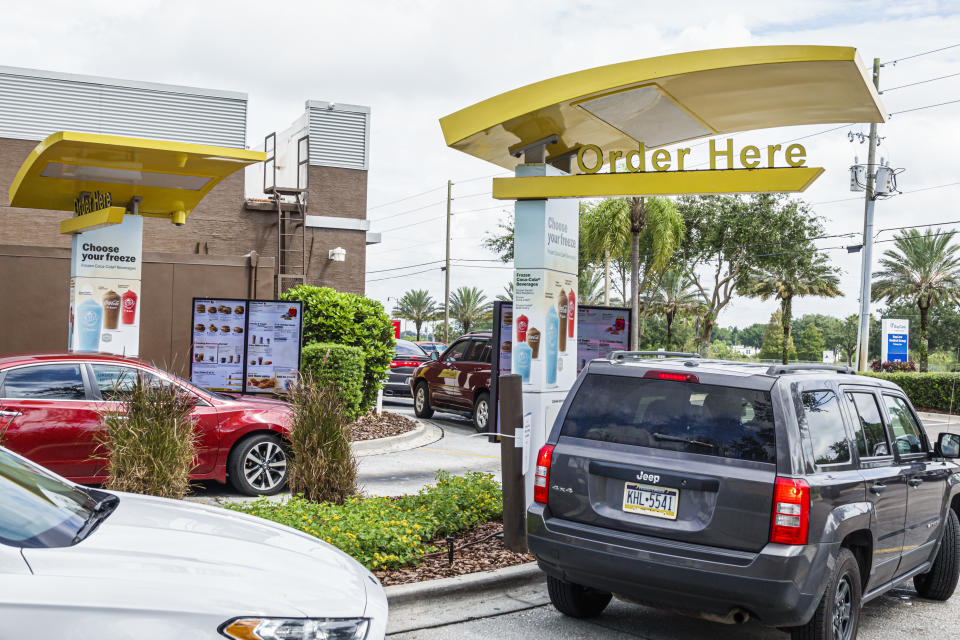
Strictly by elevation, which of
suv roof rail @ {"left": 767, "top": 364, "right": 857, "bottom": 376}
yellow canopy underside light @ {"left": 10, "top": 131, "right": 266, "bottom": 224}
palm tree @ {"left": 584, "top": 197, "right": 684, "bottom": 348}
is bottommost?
suv roof rail @ {"left": 767, "top": 364, "right": 857, "bottom": 376}

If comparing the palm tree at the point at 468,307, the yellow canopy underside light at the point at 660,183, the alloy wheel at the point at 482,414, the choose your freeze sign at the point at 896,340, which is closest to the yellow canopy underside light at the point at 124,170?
the yellow canopy underside light at the point at 660,183

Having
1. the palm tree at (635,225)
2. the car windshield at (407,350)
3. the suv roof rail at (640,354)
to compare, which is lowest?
the car windshield at (407,350)

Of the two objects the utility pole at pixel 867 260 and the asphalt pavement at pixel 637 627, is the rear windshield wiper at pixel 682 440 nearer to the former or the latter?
the asphalt pavement at pixel 637 627

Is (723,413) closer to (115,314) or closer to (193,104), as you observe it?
(115,314)

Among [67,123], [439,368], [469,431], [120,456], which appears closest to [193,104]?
[67,123]

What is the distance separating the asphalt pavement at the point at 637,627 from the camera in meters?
5.42

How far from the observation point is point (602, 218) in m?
28.5

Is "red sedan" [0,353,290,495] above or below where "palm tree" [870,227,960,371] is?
below

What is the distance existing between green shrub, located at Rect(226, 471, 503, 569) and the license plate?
206 centimetres

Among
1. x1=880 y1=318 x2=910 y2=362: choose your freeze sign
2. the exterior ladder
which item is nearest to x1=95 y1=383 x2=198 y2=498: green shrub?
the exterior ladder

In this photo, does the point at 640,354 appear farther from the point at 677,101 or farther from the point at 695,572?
the point at 677,101

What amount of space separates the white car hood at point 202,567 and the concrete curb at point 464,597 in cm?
183

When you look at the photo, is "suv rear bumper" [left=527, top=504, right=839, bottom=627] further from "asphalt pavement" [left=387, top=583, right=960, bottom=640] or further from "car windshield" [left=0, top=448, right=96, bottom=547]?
"car windshield" [left=0, top=448, right=96, bottom=547]

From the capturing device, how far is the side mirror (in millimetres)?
6281
